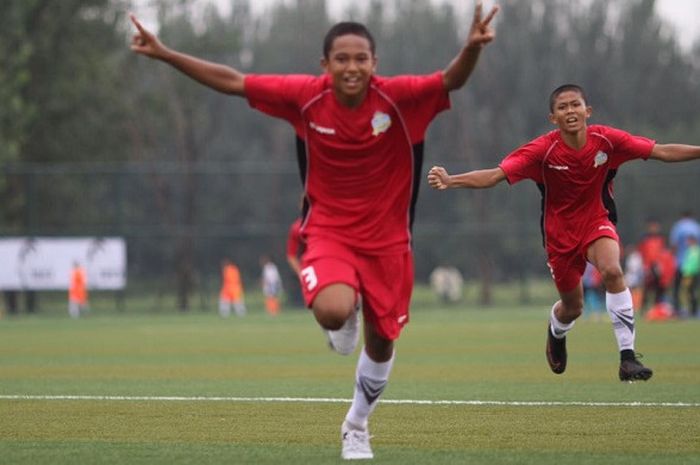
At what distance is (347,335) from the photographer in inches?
356

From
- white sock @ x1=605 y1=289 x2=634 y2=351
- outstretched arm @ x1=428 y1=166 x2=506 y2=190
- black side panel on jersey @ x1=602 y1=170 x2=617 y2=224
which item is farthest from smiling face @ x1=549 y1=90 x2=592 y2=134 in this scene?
white sock @ x1=605 y1=289 x2=634 y2=351

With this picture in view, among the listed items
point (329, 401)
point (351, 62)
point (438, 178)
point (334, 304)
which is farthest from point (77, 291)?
point (351, 62)

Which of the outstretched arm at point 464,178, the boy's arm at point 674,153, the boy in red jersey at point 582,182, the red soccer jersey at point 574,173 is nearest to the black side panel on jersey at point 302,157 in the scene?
the outstretched arm at point 464,178

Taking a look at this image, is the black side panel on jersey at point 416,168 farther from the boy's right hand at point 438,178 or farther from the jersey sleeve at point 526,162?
the jersey sleeve at point 526,162

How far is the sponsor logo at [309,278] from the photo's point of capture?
878cm

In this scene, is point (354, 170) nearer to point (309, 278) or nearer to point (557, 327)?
point (309, 278)

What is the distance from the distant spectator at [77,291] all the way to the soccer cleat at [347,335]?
34449 millimetres

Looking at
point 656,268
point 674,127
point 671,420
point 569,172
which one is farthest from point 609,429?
point 674,127

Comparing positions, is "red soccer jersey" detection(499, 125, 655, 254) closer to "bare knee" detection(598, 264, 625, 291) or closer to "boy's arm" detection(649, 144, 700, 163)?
"boy's arm" detection(649, 144, 700, 163)

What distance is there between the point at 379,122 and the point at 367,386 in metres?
1.69

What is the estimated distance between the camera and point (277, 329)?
32688 mm

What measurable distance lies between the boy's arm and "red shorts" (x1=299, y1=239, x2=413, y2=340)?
3.96 m

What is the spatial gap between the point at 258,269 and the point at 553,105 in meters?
42.6

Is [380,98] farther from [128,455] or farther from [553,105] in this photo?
[553,105]
